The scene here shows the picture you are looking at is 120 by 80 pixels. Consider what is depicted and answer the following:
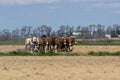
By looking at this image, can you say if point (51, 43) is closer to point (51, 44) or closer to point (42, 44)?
point (51, 44)

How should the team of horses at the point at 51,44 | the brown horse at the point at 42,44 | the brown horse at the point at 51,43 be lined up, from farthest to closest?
the brown horse at the point at 51,43, the team of horses at the point at 51,44, the brown horse at the point at 42,44

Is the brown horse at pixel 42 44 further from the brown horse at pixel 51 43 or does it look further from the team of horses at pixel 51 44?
the brown horse at pixel 51 43

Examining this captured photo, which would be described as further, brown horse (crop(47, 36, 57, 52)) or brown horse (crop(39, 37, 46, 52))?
brown horse (crop(47, 36, 57, 52))

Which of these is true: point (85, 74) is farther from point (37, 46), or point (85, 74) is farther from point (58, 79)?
point (37, 46)

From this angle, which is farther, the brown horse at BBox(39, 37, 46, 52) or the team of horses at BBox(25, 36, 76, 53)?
the team of horses at BBox(25, 36, 76, 53)

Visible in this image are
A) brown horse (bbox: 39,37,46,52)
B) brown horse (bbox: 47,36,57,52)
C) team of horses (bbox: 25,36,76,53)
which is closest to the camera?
brown horse (bbox: 39,37,46,52)

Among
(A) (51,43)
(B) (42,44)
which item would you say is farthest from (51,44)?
(B) (42,44)

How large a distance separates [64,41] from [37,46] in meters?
3.04

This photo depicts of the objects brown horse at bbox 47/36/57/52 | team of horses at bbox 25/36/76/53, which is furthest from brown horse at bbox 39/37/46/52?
brown horse at bbox 47/36/57/52

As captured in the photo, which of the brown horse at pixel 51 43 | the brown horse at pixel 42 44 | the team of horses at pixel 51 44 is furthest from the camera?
the brown horse at pixel 51 43

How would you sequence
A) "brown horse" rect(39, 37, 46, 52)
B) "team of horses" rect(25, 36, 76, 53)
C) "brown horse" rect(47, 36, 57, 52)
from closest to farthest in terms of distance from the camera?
"brown horse" rect(39, 37, 46, 52) < "team of horses" rect(25, 36, 76, 53) < "brown horse" rect(47, 36, 57, 52)

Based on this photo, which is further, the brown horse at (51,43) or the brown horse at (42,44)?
the brown horse at (51,43)

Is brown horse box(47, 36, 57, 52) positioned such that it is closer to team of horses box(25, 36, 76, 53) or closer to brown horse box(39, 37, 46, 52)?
team of horses box(25, 36, 76, 53)

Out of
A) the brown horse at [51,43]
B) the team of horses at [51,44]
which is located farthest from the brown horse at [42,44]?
the brown horse at [51,43]
